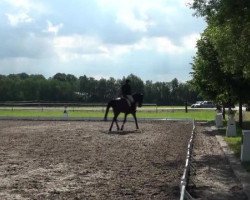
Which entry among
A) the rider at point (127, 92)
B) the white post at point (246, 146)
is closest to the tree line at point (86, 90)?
the rider at point (127, 92)

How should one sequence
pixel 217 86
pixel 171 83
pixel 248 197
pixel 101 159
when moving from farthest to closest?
1. pixel 171 83
2. pixel 217 86
3. pixel 101 159
4. pixel 248 197

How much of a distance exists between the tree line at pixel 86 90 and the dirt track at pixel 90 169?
118980 mm

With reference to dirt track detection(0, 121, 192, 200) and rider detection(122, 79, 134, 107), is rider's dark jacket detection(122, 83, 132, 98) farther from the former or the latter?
dirt track detection(0, 121, 192, 200)

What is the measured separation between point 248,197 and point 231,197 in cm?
36

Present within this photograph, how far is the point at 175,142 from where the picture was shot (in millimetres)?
23562

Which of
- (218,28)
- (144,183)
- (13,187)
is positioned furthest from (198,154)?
(13,187)

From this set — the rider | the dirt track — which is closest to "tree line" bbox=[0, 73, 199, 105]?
the rider

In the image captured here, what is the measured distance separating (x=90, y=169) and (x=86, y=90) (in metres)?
143

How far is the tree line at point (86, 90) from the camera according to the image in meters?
146

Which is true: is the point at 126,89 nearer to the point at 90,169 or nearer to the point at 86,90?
the point at 90,169

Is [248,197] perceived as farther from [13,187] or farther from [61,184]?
[13,187]

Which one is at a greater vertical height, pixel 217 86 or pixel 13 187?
pixel 217 86

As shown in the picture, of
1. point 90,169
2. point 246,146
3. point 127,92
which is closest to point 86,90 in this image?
point 127,92

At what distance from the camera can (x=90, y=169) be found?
575 inches
